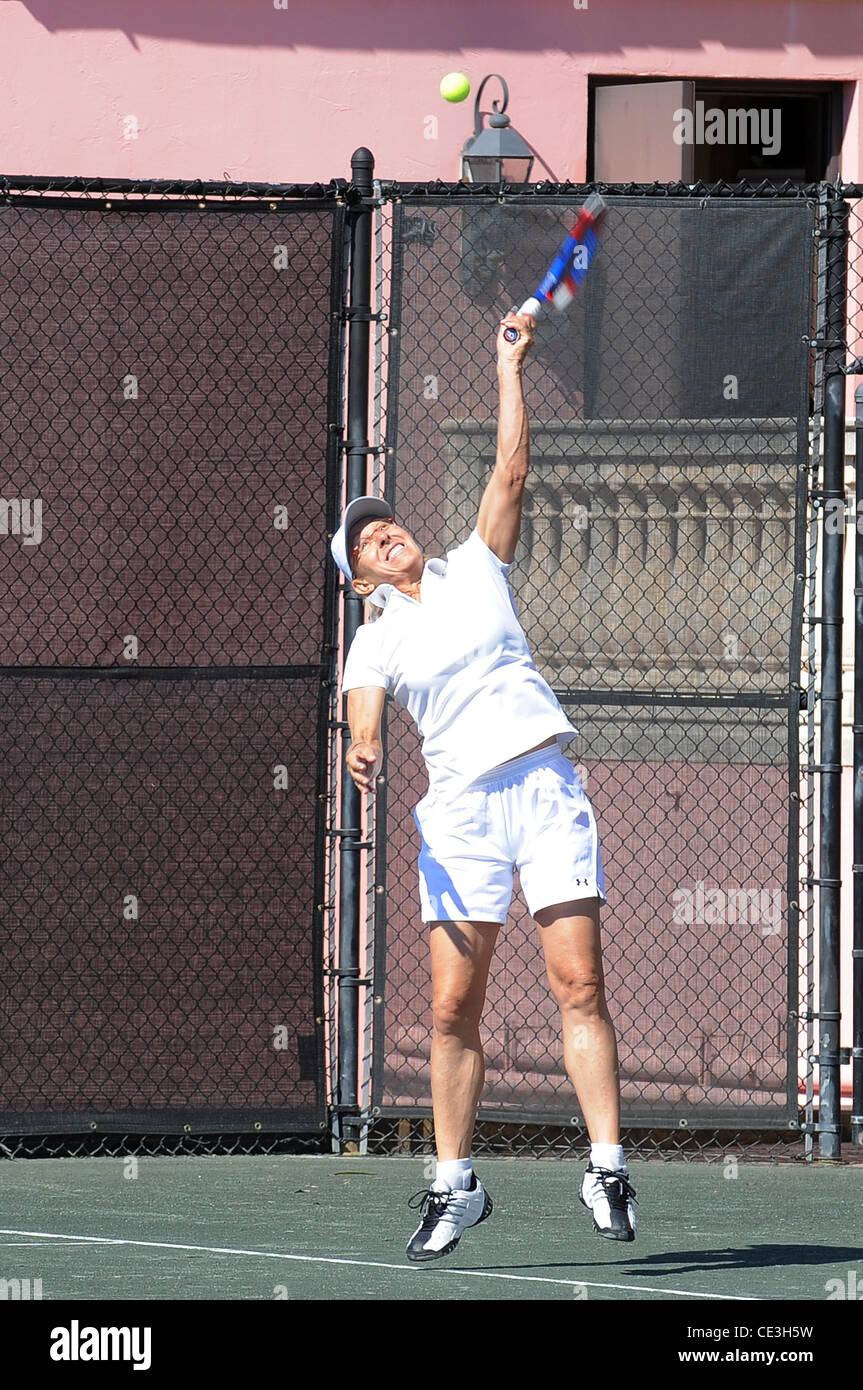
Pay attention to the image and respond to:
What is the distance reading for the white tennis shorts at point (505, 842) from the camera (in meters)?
5.49

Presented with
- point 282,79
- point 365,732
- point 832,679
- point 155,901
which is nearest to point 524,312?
point 365,732

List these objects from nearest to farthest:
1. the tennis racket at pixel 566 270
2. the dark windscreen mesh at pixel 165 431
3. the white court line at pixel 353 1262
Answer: the white court line at pixel 353 1262, the tennis racket at pixel 566 270, the dark windscreen mesh at pixel 165 431

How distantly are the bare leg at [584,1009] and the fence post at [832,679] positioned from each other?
2.07 m

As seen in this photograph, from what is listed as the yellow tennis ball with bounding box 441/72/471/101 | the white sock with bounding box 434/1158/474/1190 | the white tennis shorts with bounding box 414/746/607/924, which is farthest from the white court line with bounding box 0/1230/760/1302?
the yellow tennis ball with bounding box 441/72/471/101

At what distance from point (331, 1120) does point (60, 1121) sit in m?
0.91

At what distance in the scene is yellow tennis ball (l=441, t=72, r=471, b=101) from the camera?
34.8 ft

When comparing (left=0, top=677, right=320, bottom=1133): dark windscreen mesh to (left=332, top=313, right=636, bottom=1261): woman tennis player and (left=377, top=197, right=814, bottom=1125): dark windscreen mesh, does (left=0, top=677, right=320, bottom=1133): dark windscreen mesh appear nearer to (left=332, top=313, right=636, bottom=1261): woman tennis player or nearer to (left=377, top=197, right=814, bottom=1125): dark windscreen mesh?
(left=377, top=197, right=814, bottom=1125): dark windscreen mesh

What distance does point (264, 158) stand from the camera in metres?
10.8

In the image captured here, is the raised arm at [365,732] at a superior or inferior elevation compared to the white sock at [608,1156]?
superior

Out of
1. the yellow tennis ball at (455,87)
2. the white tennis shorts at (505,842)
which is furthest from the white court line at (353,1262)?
the yellow tennis ball at (455,87)

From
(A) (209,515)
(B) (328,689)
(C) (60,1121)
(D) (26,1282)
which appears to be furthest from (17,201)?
(D) (26,1282)

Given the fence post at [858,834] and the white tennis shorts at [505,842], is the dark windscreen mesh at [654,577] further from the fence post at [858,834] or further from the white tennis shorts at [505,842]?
the white tennis shorts at [505,842]

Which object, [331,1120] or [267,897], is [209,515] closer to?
[267,897]

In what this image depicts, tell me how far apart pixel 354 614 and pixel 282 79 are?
4.35 metres
